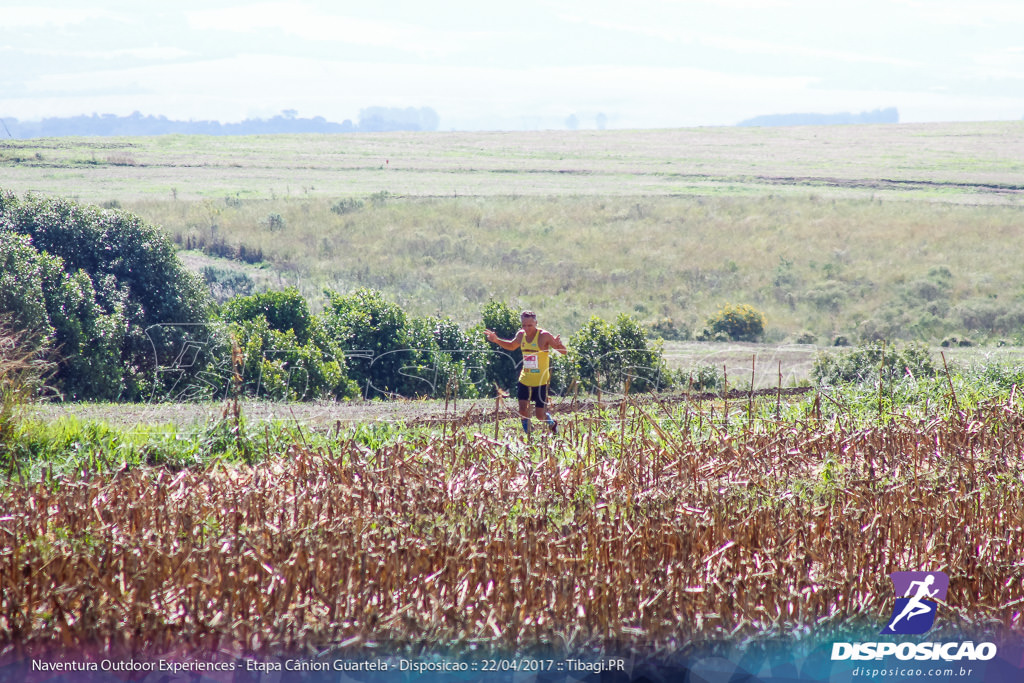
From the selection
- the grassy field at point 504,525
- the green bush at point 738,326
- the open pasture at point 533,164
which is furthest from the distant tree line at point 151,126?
the grassy field at point 504,525

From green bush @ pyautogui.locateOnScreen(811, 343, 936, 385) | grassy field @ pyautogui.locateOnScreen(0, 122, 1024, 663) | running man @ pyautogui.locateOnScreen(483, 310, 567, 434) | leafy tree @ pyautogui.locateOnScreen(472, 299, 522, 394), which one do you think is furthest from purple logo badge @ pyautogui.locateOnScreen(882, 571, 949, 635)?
leafy tree @ pyautogui.locateOnScreen(472, 299, 522, 394)

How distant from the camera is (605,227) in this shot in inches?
1932

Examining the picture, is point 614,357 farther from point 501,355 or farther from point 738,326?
point 738,326

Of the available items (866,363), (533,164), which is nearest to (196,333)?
(866,363)

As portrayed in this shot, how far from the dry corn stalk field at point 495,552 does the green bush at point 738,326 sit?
87.4 feet

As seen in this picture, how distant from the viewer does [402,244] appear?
147 feet

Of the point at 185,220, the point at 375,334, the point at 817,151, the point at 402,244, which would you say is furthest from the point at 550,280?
the point at 817,151

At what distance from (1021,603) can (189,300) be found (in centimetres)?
1472

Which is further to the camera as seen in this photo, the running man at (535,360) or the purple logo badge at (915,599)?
the running man at (535,360)

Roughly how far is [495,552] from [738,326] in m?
28.9

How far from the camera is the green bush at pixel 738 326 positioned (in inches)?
1227

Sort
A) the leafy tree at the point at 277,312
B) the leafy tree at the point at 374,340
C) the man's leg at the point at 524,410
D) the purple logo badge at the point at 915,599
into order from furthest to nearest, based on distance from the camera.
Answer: the leafy tree at the point at 277,312, the leafy tree at the point at 374,340, the man's leg at the point at 524,410, the purple logo badge at the point at 915,599

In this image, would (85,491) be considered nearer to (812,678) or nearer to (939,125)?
(812,678)

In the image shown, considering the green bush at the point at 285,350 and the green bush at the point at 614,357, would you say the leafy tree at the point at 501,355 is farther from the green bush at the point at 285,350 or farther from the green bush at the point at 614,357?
the green bush at the point at 285,350
